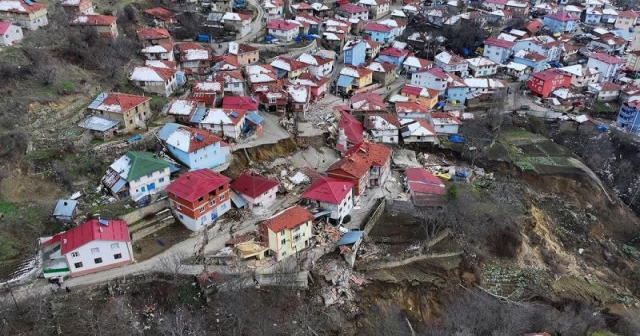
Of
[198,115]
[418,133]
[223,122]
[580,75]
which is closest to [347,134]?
[418,133]

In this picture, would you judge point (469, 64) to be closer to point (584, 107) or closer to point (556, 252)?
point (584, 107)

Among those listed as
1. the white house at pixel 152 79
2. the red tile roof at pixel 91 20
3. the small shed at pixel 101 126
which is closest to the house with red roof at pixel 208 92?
the white house at pixel 152 79

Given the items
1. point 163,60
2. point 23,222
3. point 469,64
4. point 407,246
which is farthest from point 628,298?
point 163,60

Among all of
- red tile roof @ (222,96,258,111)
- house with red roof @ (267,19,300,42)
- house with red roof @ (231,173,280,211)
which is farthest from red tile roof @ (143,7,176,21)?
house with red roof @ (231,173,280,211)

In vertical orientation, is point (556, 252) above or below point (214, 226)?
below

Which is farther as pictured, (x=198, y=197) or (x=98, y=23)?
(x=98, y=23)

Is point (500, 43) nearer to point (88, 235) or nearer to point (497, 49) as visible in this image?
point (497, 49)
